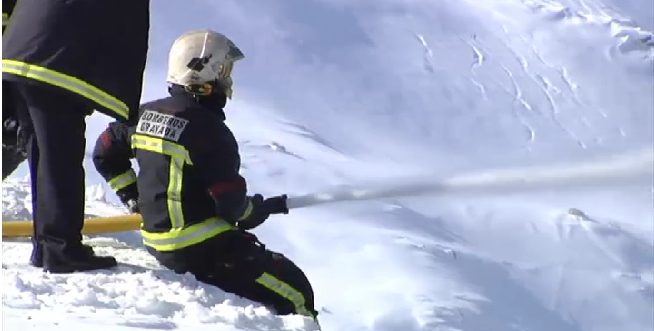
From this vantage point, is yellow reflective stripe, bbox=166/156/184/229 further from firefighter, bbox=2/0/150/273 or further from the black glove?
the black glove

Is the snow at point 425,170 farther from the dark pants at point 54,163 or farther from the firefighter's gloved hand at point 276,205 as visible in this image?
the firefighter's gloved hand at point 276,205

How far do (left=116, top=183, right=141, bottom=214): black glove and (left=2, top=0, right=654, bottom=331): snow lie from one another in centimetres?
18

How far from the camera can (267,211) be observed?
4.20m

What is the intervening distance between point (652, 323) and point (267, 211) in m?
4.15

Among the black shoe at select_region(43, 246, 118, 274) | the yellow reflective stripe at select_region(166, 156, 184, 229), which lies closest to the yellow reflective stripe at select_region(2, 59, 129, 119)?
the yellow reflective stripe at select_region(166, 156, 184, 229)

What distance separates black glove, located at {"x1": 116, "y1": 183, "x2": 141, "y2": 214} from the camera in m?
4.43

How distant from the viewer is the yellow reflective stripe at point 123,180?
14.4 feet

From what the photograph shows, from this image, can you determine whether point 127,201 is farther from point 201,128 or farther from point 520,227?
point 520,227

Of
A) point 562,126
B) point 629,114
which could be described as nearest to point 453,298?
point 562,126

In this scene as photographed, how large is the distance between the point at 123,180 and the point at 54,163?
687mm

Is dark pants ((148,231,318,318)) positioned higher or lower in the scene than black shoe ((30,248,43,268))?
higher

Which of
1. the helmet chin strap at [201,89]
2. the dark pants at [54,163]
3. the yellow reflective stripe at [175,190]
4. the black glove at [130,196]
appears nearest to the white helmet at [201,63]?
the helmet chin strap at [201,89]

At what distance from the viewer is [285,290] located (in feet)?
13.3

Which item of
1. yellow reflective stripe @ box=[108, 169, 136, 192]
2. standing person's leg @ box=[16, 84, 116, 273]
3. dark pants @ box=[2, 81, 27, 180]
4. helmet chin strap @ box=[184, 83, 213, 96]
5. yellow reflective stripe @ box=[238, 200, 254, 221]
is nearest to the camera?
standing person's leg @ box=[16, 84, 116, 273]
